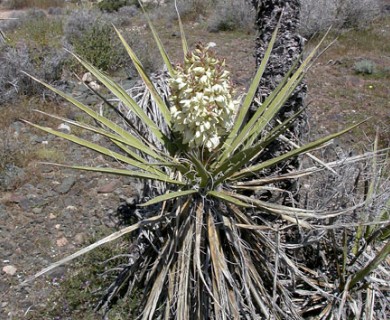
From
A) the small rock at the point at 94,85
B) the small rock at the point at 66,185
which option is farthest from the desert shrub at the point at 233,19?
the small rock at the point at 66,185

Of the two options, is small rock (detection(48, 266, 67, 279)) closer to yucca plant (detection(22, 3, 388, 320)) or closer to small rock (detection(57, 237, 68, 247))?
small rock (detection(57, 237, 68, 247))

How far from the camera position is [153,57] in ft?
23.6

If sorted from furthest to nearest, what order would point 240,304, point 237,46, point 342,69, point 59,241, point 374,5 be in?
point 374,5 < point 237,46 < point 342,69 < point 59,241 < point 240,304

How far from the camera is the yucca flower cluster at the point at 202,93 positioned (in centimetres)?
221

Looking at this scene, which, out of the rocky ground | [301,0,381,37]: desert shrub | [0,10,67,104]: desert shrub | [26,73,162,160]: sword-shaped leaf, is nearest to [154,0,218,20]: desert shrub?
[301,0,381,37]: desert shrub

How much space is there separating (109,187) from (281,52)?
6.66 feet

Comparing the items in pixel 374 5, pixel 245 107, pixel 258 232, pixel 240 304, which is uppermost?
pixel 245 107

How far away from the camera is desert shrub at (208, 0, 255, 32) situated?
9.17 meters

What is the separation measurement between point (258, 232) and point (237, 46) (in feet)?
19.9

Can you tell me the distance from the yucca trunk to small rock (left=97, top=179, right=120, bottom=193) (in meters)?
1.71

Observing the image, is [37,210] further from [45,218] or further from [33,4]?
[33,4]

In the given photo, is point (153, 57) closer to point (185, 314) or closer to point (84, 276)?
point (84, 276)

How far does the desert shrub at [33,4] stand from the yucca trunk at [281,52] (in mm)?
13715

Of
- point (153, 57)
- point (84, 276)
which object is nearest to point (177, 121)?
point (84, 276)
